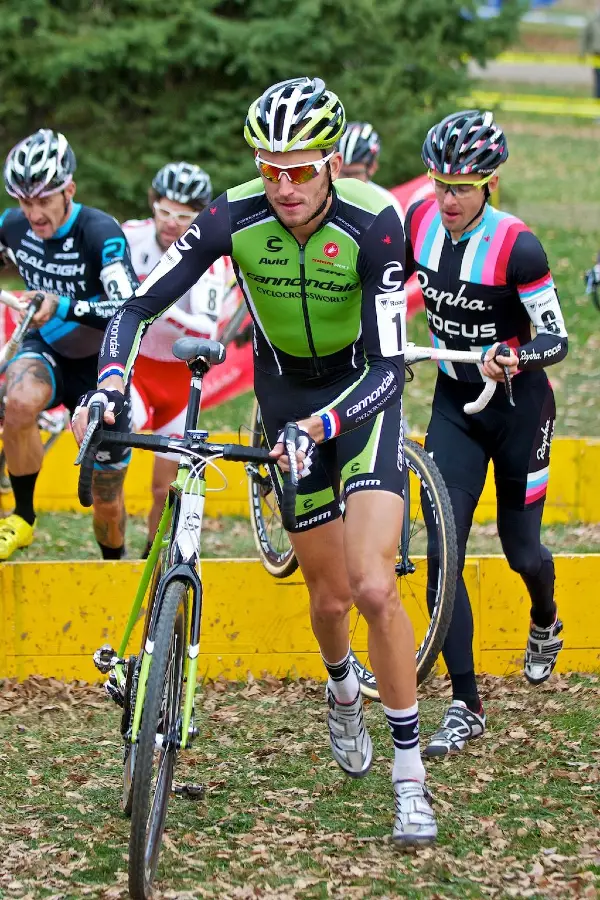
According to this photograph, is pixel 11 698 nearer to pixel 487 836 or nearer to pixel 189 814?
pixel 189 814

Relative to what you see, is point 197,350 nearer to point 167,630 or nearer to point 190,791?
point 167,630

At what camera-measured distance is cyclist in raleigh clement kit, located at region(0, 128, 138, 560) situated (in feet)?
22.8

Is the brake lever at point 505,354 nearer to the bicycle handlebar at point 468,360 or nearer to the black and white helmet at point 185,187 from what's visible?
the bicycle handlebar at point 468,360

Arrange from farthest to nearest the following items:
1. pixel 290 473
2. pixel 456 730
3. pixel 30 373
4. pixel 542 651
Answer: pixel 30 373, pixel 542 651, pixel 456 730, pixel 290 473

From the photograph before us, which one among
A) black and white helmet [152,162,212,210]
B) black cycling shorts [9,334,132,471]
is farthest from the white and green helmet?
black and white helmet [152,162,212,210]

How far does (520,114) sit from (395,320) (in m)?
26.1

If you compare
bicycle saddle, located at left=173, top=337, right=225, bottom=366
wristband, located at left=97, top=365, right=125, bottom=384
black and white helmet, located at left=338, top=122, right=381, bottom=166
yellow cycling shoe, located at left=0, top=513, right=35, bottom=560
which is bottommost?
yellow cycling shoe, located at left=0, top=513, right=35, bottom=560

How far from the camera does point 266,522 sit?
23.9 ft

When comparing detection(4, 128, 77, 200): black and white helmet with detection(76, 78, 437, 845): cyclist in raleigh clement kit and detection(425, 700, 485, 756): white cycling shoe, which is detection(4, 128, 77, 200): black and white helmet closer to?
detection(76, 78, 437, 845): cyclist in raleigh clement kit

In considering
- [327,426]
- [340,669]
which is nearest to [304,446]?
[327,426]

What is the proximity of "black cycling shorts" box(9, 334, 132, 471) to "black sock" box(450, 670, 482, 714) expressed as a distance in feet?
7.71

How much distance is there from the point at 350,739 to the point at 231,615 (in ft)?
4.38

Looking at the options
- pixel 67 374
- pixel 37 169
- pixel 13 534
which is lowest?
pixel 13 534

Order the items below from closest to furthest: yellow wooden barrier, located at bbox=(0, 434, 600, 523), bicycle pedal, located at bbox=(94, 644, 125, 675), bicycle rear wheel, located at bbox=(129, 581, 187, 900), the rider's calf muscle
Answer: bicycle rear wheel, located at bbox=(129, 581, 187, 900) → bicycle pedal, located at bbox=(94, 644, 125, 675) → the rider's calf muscle → yellow wooden barrier, located at bbox=(0, 434, 600, 523)
